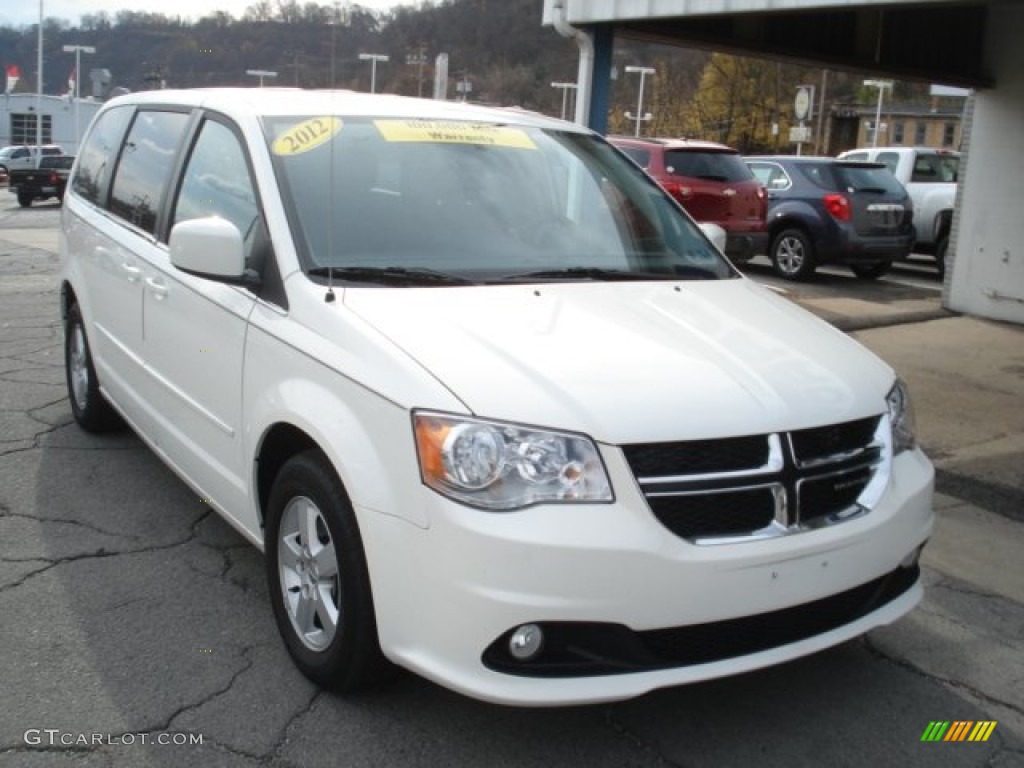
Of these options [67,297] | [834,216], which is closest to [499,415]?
[67,297]

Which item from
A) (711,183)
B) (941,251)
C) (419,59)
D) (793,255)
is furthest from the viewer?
(941,251)

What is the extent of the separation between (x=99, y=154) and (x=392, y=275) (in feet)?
9.54

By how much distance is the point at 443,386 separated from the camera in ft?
8.48

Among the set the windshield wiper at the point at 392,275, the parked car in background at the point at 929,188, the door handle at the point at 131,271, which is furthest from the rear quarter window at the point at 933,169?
the windshield wiper at the point at 392,275

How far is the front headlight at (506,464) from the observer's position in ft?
8.18

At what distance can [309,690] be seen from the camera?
305cm

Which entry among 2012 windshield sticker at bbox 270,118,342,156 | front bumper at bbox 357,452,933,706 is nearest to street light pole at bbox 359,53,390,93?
2012 windshield sticker at bbox 270,118,342,156

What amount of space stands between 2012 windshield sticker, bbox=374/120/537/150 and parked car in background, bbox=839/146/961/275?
38.5 ft

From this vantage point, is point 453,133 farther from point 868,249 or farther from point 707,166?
point 868,249

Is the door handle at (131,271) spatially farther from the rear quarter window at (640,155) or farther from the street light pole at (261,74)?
the rear quarter window at (640,155)

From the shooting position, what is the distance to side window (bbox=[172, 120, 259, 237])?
3.54m

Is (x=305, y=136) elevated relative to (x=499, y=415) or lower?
elevated

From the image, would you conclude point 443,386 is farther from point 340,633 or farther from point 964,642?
point 964,642

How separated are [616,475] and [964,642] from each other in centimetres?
186
